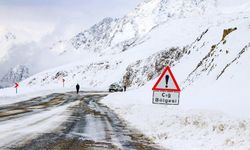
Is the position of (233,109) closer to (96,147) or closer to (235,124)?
(235,124)

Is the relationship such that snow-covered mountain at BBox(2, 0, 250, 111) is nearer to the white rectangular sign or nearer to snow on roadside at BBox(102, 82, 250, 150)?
snow on roadside at BBox(102, 82, 250, 150)

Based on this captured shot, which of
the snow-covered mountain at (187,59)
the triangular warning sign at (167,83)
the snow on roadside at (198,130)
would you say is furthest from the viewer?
the snow-covered mountain at (187,59)

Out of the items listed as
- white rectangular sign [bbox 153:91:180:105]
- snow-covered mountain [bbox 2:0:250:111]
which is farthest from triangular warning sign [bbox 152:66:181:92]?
snow-covered mountain [bbox 2:0:250:111]

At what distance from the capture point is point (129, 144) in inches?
460

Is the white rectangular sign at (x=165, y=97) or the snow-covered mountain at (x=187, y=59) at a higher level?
the snow-covered mountain at (x=187, y=59)

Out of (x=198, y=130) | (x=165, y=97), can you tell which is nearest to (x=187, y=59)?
(x=165, y=97)

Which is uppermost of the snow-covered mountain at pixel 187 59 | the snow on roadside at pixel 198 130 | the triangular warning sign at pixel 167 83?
the snow-covered mountain at pixel 187 59

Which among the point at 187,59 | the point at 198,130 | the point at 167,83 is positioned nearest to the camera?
the point at 198,130

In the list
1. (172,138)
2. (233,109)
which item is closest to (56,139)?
(172,138)

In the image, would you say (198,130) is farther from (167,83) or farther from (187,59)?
(187,59)

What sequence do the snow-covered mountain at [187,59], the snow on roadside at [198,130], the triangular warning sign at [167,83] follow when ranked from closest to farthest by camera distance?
1. the snow on roadside at [198,130]
2. the triangular warning sign at [167,83]
3. the snow-covered mountain at [187,59]

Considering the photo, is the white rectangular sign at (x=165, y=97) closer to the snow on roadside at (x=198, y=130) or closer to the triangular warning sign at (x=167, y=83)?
the triangular warning sign at (x=167, y=83)

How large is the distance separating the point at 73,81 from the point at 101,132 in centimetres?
14893

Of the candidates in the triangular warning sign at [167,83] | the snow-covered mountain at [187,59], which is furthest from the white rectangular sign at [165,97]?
the snow-covered mountain at [187,59]
